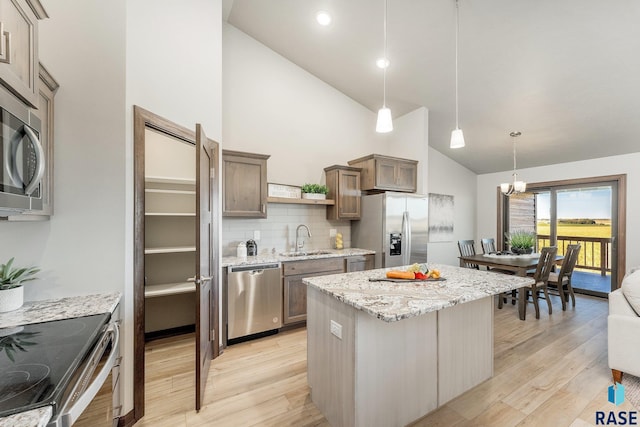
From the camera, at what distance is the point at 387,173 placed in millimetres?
4199

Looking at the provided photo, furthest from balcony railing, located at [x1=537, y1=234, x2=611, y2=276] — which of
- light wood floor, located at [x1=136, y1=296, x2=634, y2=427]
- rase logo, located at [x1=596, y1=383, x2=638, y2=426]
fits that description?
rase logo, located at [x1=596, y1=383, x2=638, y2=426]

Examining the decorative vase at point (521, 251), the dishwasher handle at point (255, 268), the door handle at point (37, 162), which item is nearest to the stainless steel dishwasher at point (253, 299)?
the dishwasher handle at point (255, 268)

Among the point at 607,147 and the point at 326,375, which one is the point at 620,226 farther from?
the point at 326,375

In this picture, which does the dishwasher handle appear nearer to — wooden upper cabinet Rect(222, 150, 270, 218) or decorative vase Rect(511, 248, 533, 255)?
wooden upper cabinet Rect(222, 150, 270, 218)

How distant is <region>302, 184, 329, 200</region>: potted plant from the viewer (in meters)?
3.98

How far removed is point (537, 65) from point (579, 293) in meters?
4.24

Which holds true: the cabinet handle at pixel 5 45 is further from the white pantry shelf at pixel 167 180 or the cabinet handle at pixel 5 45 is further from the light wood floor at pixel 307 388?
the light wood floor at pixel 307 388

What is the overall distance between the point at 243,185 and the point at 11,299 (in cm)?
218

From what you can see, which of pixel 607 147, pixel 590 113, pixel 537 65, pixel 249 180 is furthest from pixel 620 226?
pixel 249 180

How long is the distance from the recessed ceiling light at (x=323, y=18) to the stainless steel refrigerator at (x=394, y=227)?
233 centimetres

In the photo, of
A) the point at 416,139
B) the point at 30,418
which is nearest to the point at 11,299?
the point at 30,418

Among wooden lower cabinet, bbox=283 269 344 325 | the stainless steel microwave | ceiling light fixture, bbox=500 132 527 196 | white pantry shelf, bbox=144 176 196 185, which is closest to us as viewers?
the stainless steel microwave

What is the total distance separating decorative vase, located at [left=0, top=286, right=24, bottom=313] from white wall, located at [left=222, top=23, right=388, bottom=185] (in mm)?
2567

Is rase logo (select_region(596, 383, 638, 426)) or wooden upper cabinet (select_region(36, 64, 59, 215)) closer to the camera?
wooden upper cabinet (select_region(36, 64, 59, 215))
